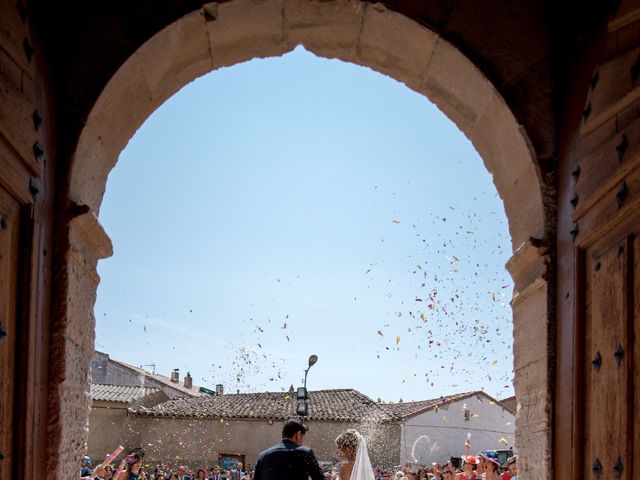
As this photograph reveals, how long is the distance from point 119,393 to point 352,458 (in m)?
27.8

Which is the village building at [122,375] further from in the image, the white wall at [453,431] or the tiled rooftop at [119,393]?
the white wall at [453,431]

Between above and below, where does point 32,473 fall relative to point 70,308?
below

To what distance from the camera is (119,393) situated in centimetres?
3256

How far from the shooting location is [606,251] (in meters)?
2.88

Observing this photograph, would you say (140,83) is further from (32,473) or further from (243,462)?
(243,462)

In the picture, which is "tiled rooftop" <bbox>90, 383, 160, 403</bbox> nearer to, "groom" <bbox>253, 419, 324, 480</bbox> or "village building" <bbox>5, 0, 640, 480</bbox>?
"groom" <bbox>253, 419, 324, 480</bbox>

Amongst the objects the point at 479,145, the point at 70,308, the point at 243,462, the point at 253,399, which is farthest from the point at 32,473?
the point at 253,399

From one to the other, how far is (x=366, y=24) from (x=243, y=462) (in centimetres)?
2726

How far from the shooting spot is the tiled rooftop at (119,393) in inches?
1232

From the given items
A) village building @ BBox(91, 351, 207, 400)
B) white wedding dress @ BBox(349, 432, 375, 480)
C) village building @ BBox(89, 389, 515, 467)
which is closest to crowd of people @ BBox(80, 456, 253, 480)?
village building @ BBox(89, 389, 515, 467)

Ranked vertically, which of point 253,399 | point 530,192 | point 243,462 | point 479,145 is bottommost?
point 243,462

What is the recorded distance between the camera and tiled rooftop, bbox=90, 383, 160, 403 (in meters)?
31.3

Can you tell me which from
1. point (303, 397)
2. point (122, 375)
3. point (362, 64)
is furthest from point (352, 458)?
point (122, 375)

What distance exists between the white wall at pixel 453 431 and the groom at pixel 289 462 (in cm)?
2269
